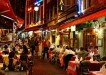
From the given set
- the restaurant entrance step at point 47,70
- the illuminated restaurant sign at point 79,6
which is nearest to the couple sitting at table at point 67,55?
the restaurant entrance step at point 47,70

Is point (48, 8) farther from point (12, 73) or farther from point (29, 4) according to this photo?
point (12, 73)

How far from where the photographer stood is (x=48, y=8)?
46406mm

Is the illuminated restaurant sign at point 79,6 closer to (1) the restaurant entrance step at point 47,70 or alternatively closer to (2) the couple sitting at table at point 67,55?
(1) the restaurant entrance step at point 47,70

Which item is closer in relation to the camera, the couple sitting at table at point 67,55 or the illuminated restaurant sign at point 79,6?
the couple sitting at table at point 67,55

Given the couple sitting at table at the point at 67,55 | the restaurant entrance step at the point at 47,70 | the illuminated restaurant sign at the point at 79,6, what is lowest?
the restaurant entrance step at the point at 47,70

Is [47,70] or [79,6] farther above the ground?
[79,6]

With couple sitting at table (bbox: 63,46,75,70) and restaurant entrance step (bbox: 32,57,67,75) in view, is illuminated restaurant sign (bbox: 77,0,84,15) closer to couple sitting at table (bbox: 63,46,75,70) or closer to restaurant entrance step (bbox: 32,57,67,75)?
restaurant entrance step (bbox: 32,57,67,75)

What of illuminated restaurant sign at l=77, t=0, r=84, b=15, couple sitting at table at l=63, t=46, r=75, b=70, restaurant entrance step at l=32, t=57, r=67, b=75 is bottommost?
restaurant entrance step at l=32, t=57, r=67, b=75

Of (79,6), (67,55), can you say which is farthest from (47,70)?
(79,6)

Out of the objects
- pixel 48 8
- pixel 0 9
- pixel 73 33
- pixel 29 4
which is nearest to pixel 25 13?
pixel 29 4

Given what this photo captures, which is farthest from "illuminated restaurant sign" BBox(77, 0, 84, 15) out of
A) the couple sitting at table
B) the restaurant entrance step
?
the couple sitting at table

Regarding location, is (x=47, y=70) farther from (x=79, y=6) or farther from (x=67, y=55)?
(x=79, y=6)

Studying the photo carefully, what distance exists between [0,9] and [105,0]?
12.0 m

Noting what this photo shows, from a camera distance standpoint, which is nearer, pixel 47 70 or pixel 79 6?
pixel 47 70
